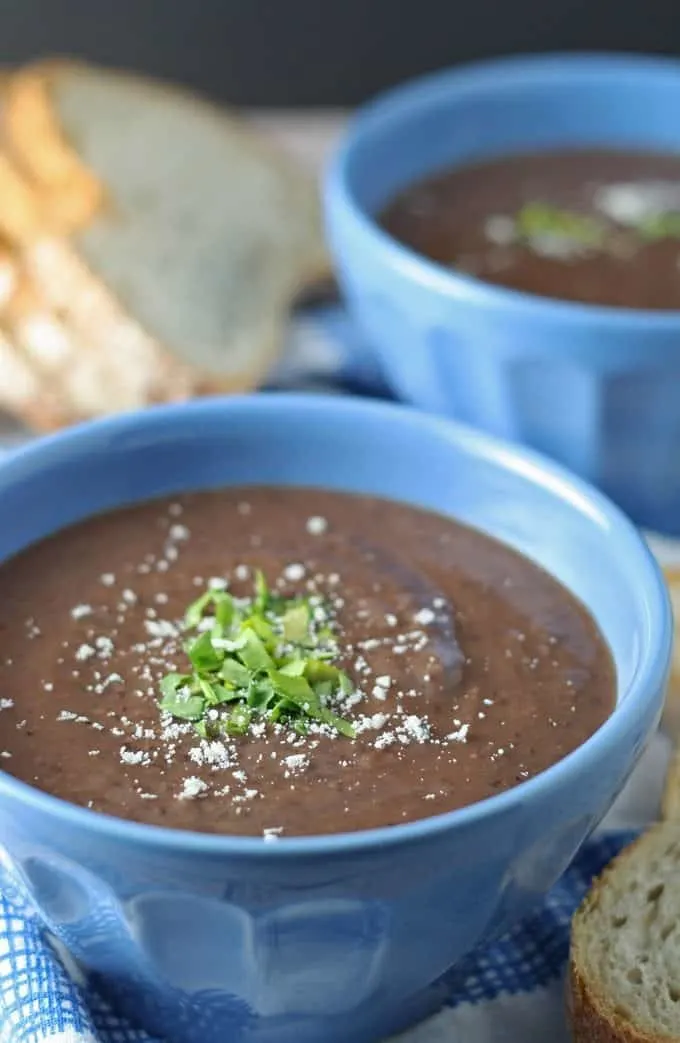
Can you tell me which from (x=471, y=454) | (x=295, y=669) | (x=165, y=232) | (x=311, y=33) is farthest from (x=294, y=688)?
(x=311, y=33)

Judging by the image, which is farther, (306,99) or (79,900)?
(306,99)

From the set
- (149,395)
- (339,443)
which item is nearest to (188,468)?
(339,443)

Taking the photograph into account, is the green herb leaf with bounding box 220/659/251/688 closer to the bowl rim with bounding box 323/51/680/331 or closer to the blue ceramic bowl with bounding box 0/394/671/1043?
the blue ceramic bowl with bounding box 0/394/671/1043

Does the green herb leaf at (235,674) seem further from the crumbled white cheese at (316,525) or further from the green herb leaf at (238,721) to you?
the crumbled white cheese at (316,525)

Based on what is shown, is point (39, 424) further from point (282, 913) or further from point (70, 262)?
point (282, 913)

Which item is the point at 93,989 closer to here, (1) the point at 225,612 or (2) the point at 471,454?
(1) the point at 225,612

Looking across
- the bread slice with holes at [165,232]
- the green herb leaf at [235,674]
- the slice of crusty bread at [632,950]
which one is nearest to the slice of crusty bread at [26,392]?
the bread slice with holes at [165,232]

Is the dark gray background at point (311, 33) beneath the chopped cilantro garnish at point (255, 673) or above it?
beneath
